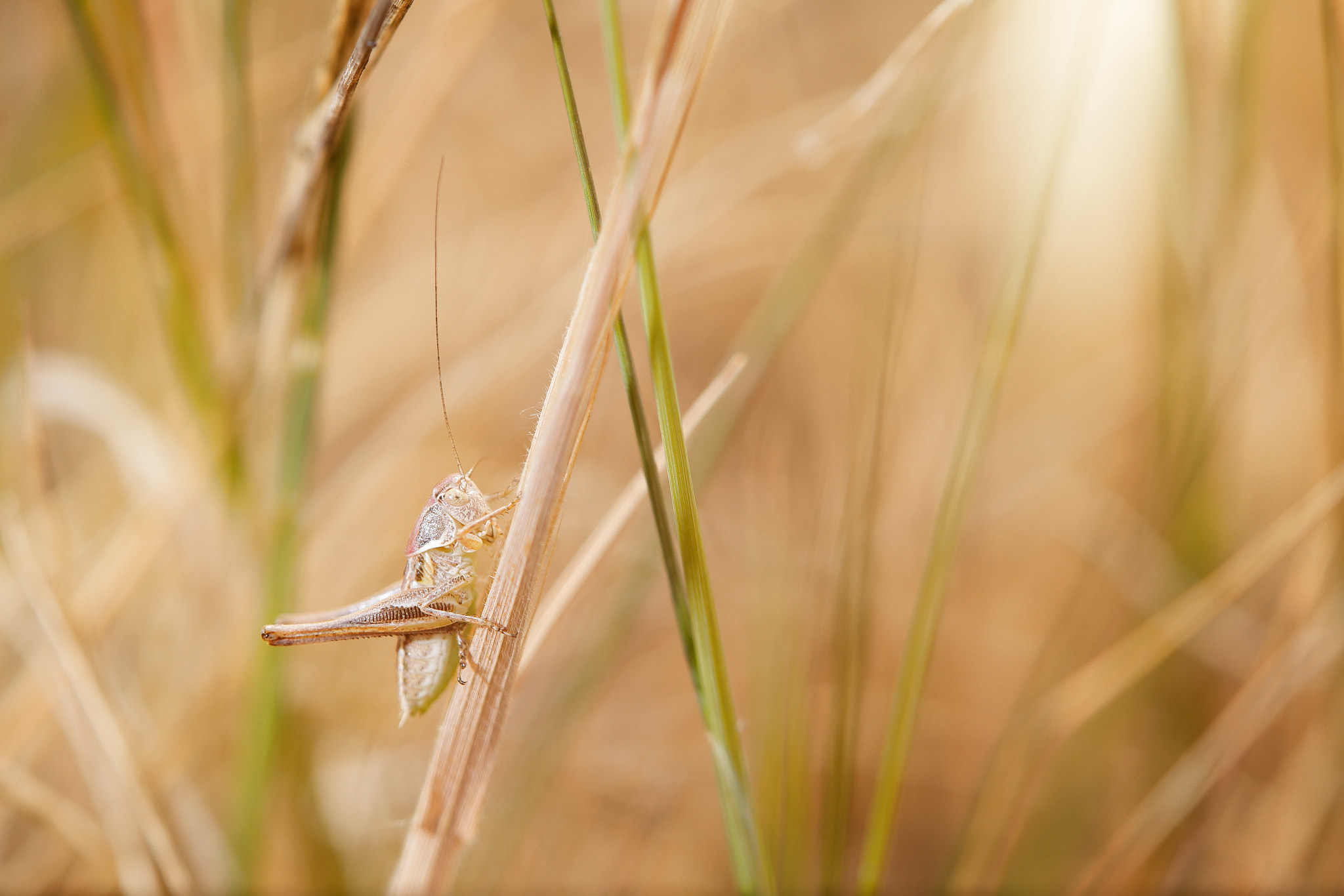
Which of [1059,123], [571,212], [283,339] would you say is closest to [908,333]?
[571,212]

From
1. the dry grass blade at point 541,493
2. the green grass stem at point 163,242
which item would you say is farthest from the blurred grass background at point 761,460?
the dry grass blade at point 541,493

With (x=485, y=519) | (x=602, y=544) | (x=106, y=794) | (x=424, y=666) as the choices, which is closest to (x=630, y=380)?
(x=602, y=544)

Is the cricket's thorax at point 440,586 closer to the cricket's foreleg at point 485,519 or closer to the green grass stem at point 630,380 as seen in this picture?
the cricket's foreleg at point 485,519

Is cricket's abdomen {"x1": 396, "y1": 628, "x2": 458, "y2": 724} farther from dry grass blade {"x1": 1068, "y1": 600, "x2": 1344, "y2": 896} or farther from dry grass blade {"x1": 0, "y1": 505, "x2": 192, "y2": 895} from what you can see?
dry grass blade {"x1": 1068, "y1": 600, "x2": 1344, "y2": 896}

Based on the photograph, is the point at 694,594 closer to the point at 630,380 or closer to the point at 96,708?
the point at 630,380

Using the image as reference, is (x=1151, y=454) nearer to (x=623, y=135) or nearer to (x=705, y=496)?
(x=705, y=496)

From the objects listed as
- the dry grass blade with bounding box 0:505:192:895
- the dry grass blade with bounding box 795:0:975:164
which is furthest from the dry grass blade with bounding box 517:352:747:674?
the dry grass blade with bounding box 0:505:192:895
